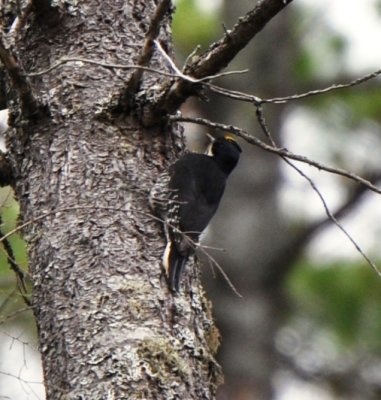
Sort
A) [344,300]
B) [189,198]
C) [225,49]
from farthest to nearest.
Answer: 1. [344,300]
2. [189,198]
3. [225,49]

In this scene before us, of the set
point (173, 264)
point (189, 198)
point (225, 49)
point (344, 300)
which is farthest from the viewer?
point (344, 300)

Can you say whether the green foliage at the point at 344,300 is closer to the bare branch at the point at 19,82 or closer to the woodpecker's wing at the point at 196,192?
the woodpecker's wing at the point at 196,192

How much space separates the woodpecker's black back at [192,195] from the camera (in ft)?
10.4

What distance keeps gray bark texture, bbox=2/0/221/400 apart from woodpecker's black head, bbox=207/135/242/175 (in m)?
1.22

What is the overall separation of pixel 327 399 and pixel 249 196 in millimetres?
1456

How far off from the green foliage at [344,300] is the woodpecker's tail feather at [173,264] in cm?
409

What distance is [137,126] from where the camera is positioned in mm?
3391

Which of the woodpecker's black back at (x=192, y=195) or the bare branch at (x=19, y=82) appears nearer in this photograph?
the bare branch at (x=19, y=82)

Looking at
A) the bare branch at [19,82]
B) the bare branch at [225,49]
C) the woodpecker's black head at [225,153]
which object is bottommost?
the woodpecker's black head at [225,153]

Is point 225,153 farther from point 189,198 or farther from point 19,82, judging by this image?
point 19,82

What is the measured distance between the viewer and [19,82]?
3139mm

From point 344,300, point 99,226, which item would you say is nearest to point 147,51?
point 99,226

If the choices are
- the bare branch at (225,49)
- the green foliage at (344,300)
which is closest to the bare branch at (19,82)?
the bare branch at (225,49)

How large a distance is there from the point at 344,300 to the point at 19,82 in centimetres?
452
